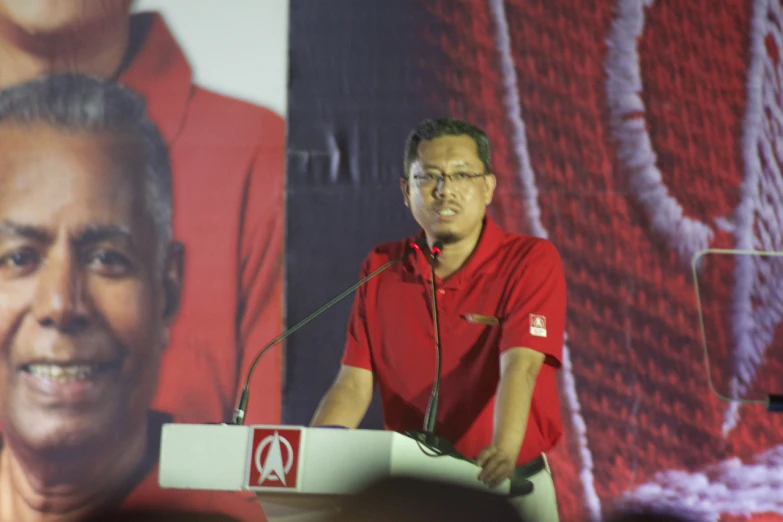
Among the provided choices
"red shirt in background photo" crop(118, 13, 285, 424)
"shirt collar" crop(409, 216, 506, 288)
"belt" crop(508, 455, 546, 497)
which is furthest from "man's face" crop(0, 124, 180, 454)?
"belt" crop(508, 455, 546, 497)

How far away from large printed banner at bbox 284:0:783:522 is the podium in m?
1.65

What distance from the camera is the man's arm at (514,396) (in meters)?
1.99

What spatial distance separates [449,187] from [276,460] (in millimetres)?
993

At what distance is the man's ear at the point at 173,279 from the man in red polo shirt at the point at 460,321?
1106 mm

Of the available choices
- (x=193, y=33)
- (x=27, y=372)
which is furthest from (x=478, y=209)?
(x=27, y=372)

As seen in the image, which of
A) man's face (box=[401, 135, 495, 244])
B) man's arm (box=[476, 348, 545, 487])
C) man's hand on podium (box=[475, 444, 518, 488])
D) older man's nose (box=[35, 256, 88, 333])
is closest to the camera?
man's hand on podium (box=[475, 444, 518, 488])

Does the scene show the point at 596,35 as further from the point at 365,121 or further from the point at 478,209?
the point at 478,209

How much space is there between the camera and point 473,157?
7.88ft

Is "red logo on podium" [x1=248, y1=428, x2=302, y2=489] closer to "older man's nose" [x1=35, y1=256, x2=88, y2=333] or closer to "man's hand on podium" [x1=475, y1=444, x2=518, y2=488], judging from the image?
"man's hand on podium" [x1=475, y1=444, x2=518, y2=488]

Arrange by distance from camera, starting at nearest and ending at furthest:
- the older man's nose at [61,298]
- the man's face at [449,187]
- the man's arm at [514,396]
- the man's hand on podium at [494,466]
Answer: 1. the man's hand on podium at [494,466]
2. the man's arm at [514,396]
3. the man's face at [449,187]
4. the older man's nose at [61,298]

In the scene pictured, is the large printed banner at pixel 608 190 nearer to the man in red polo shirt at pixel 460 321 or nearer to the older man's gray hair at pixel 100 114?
the older man's gray hair at pixel 100 114

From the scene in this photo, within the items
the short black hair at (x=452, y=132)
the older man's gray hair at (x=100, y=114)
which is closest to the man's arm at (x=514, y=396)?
the short black hair at (x=452, y=132)

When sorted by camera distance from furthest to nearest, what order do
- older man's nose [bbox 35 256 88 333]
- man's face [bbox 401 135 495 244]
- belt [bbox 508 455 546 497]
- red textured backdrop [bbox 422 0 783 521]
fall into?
older man's nose [bbox 35 256 88 333]
red textured backdrop [bbox 422 0 783 521]
man's face [bbox 401 135 495 244]
belt [bbox 508 455 546 497]

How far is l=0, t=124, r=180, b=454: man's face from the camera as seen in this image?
3.35 meters
